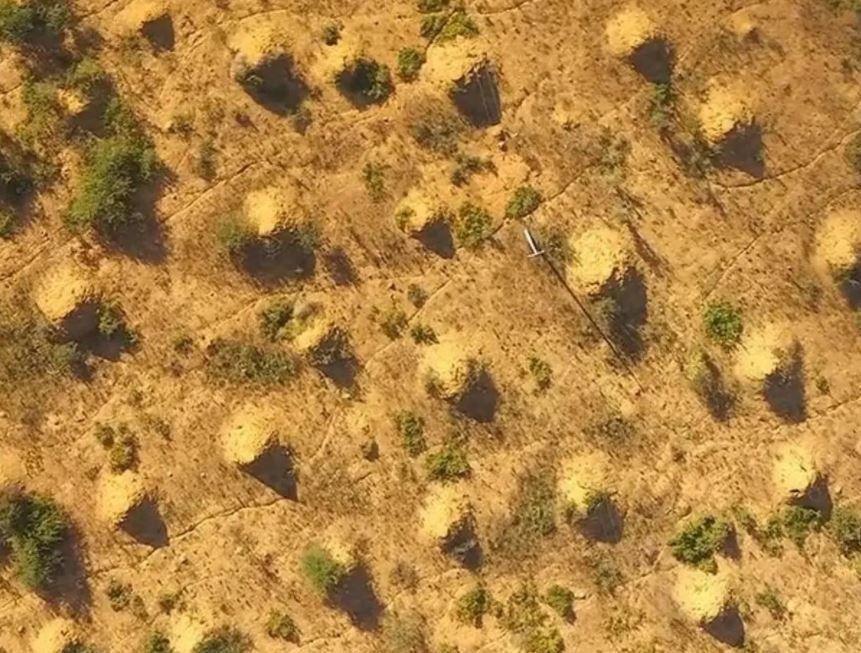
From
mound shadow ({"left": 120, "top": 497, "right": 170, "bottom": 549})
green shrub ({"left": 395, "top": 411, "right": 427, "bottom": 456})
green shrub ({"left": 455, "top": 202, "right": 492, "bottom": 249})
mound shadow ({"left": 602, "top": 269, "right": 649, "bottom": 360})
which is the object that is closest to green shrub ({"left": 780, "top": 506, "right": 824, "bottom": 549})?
mound shadow ({"left": 602, "top": 269, "right": 649, "bottom": 360})

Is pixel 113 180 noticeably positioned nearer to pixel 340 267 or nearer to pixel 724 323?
pixel 340 267

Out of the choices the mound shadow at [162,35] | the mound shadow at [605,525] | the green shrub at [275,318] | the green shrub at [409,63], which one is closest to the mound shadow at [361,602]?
the mound shadow at [605,525]

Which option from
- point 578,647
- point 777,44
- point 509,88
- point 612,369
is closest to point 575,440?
point 612,369

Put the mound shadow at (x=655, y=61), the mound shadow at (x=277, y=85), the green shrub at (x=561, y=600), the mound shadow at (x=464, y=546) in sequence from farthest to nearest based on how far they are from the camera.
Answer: the green shrub at (x=561, y=600), the mound shadow at (x=464, y=546), the mound shadow at (x=277, y=85), the mound shadow at (x=655, y=61)

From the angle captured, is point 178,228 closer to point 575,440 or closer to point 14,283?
point 14,283

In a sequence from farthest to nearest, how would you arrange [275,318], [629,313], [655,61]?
[275,318] < [629,313] < [655,61]

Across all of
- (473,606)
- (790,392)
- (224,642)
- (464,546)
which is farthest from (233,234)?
(790,392)

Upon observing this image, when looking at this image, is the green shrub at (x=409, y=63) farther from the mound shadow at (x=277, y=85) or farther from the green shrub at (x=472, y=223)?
the green shrub at (x=472, y=223)
